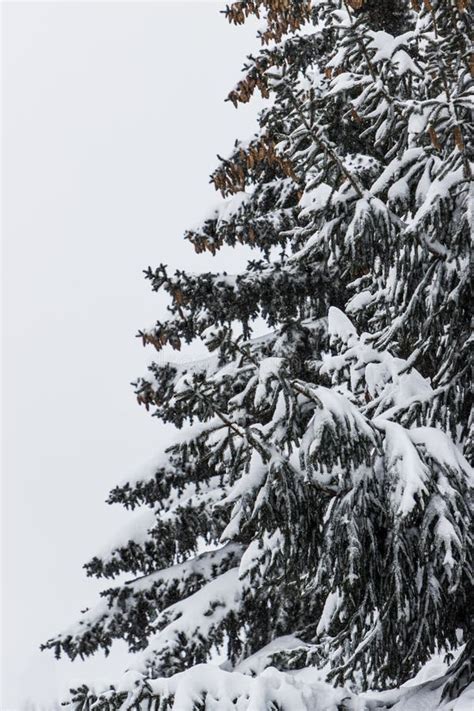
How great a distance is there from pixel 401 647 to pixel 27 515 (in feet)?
582

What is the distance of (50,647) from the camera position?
873 centimetres

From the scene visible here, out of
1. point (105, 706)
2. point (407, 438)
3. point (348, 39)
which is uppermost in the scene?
point (348, 39)

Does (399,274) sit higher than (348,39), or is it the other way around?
(348,39)

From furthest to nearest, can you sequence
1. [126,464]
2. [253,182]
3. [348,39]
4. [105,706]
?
[126,464] < [253,182] < [348,39] < [105,706]

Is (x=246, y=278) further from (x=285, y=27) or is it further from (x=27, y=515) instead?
(x=27, y=515)

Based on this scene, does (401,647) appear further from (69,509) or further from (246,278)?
(69,509)

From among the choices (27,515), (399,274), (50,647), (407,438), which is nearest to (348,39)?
(399,274)

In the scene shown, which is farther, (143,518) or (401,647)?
(143,518)

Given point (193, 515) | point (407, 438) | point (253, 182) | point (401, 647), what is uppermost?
point (253, 182)

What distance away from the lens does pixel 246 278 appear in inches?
329

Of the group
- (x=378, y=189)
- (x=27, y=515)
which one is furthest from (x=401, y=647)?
(x=27, y=515)

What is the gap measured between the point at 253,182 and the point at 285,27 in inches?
91.7

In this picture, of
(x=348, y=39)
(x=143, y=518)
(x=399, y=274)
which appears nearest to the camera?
(x=399, y=274)

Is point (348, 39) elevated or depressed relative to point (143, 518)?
elevated
